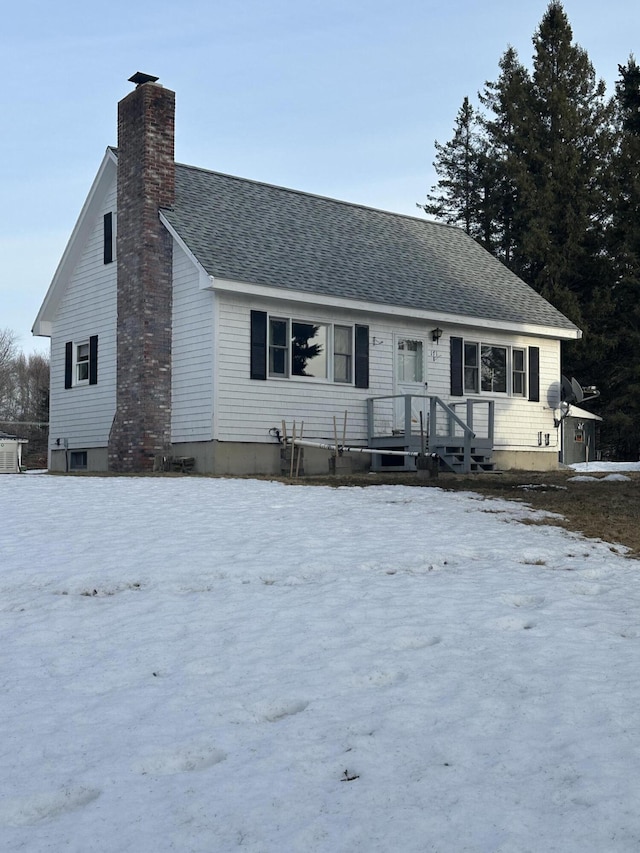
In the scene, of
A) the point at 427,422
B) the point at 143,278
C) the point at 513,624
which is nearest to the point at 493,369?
the point at 427,422

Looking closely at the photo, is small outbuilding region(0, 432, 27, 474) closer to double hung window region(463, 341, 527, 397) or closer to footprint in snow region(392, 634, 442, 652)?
double hung window region(463, 341, 527, 397)

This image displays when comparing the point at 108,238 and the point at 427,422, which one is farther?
the point at 108,238

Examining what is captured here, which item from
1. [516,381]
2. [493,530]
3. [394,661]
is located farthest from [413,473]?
[394,661]

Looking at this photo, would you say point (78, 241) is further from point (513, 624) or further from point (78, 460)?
point (513, 624)

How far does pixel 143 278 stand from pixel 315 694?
14.3 m

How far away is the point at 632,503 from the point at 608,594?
18.5 feet

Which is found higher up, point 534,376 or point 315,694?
point 534,376

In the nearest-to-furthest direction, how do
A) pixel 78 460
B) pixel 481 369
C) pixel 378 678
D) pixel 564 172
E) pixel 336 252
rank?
pixel 378 678 < pixel 336 252 < pixel 78 460 < pixel 481 369 < pixel 564 172

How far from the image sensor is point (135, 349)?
1820 cm

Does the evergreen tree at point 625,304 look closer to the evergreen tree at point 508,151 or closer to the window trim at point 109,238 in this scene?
the evergreen tree at point 508,151

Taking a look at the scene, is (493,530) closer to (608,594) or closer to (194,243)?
(608,594)

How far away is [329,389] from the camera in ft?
61.1

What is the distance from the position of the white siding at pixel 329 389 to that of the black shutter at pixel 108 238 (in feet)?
13.6

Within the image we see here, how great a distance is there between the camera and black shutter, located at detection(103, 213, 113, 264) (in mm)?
19844
